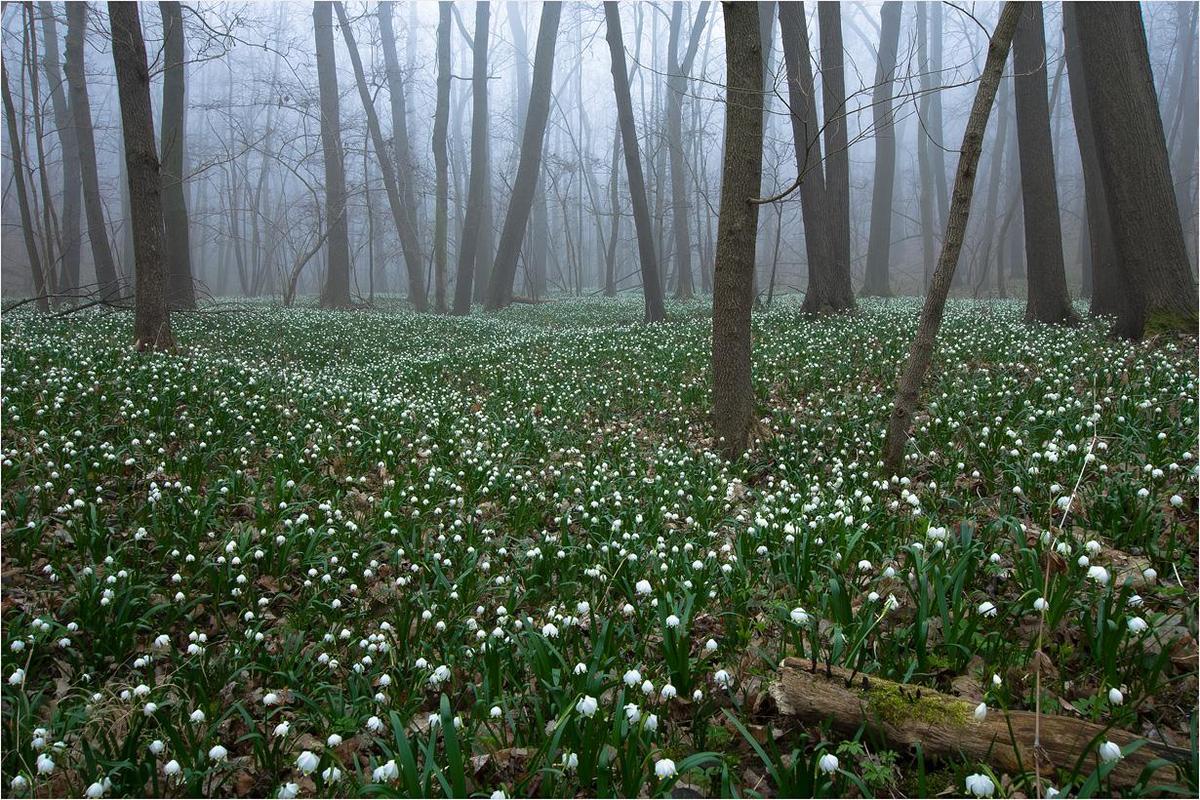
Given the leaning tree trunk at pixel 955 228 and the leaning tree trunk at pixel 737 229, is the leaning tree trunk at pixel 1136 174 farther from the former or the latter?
the leaning tree trunk at pixel 737 229

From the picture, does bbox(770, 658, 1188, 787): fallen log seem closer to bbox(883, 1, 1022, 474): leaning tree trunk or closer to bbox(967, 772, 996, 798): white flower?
bbox(967, 772, 996, 798): white flower

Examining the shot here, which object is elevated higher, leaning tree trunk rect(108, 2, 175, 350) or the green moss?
leaning tree trunk rect(108, 2, 175, 350)

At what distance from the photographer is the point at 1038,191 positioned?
10336 mm

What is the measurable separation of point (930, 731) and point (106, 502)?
5.57m

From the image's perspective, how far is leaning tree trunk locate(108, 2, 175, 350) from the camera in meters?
8.92

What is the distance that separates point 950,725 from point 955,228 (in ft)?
12.4

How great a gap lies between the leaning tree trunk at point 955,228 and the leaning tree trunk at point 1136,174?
14.1 feet

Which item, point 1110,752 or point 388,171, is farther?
point 388,171

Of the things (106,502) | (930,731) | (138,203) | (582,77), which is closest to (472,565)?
(930,731)

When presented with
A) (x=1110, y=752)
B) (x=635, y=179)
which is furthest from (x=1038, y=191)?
(x=1110, y=752)

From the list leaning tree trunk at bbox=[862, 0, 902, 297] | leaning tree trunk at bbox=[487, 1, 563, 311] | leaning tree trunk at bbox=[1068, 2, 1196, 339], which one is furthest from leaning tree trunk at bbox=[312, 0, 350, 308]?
leaning tree trunk at bbox=[1068, 2, 1196, 339]

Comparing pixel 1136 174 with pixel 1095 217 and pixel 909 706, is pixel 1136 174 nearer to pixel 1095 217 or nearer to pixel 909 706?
pixel 1095 217

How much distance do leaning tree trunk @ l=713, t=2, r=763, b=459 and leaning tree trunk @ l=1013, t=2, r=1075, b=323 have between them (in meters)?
6.36

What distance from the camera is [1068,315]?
→ 394 inches
